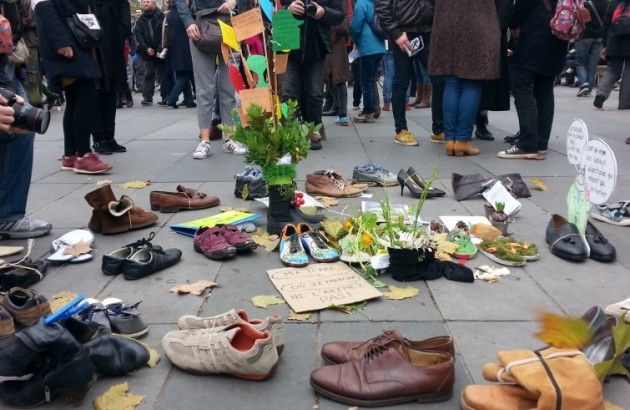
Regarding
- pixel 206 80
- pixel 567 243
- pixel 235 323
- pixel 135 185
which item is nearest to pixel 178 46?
pixel 206 80

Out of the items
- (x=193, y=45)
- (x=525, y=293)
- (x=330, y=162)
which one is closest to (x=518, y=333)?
(x=525, y=293)

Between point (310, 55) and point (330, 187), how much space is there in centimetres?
202

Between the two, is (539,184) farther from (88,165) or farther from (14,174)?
(88,165)

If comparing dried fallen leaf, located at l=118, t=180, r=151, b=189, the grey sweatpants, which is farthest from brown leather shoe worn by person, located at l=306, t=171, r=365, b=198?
the grey sweatpants

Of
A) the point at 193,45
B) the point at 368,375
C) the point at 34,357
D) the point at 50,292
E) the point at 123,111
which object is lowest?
the point at 123,111

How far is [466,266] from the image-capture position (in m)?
3.13

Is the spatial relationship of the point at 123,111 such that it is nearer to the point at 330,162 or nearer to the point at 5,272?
the point at 330,162

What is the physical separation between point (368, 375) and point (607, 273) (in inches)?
70.2

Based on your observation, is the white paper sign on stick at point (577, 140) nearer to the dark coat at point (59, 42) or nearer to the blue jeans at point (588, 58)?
the dark coat at point (59, 42)

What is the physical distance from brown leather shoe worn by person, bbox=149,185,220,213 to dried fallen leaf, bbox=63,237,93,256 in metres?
0.89

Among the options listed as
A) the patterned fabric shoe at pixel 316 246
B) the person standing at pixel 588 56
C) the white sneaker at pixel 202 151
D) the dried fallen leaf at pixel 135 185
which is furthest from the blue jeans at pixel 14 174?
the person standing at pixel 588 56

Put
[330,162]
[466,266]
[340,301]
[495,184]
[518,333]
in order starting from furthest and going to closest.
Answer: [330,162] < [495,184] < [466,266] < [340,301] < [518,333]

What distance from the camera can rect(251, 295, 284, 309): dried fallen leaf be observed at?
8.95 feet

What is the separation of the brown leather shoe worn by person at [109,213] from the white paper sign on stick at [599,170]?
2.84 meters
